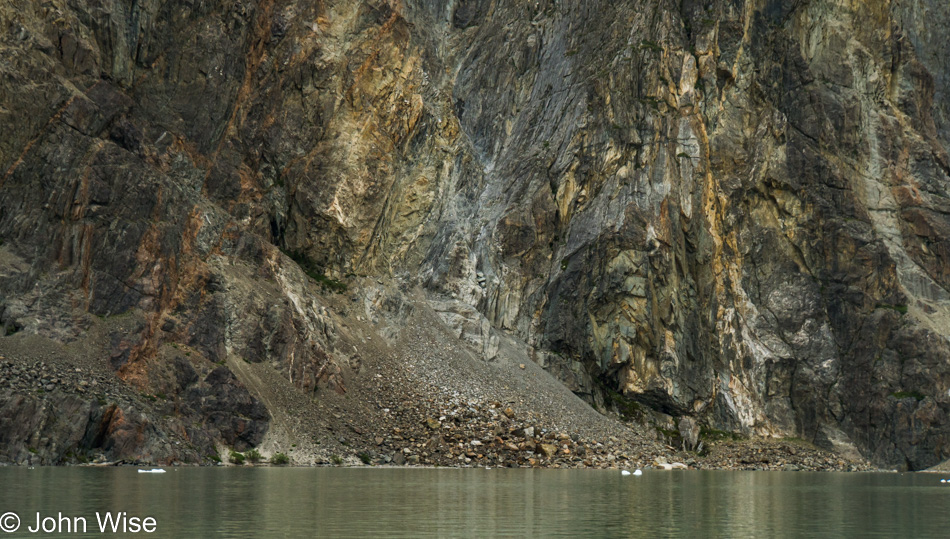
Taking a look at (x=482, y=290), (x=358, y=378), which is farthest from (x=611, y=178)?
(x=358, y=378)

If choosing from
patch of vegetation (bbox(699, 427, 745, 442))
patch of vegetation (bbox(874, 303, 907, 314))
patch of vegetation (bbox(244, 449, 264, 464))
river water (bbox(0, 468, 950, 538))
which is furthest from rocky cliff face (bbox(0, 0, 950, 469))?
river water (bbox(0, 468, 950, 538))

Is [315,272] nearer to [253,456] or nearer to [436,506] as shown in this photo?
[253,456]

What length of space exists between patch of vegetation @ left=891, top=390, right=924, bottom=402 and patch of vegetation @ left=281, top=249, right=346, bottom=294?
66695 mm

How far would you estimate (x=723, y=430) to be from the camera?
109000 mm

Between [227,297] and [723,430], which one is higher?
[227,297]

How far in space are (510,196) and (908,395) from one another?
171 feet

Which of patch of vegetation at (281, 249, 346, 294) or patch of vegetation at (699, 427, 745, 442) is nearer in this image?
patch of vegetation at (281, 249, 346, 294)

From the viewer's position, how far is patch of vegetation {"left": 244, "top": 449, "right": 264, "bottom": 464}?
73.4m

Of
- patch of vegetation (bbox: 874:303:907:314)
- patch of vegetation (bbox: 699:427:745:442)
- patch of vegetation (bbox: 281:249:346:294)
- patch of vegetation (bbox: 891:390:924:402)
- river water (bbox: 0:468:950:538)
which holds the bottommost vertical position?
patch of vegetation (bbox: 699:427:745:442)

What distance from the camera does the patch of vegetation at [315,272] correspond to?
94500 mm

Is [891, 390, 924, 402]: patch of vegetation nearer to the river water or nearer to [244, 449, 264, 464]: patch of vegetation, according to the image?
the river water

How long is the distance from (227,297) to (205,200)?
10590mm

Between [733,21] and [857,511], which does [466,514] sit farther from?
[733,21]

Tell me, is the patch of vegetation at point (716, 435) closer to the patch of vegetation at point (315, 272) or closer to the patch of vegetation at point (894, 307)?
the patch of vegetation at point (894, 307)
